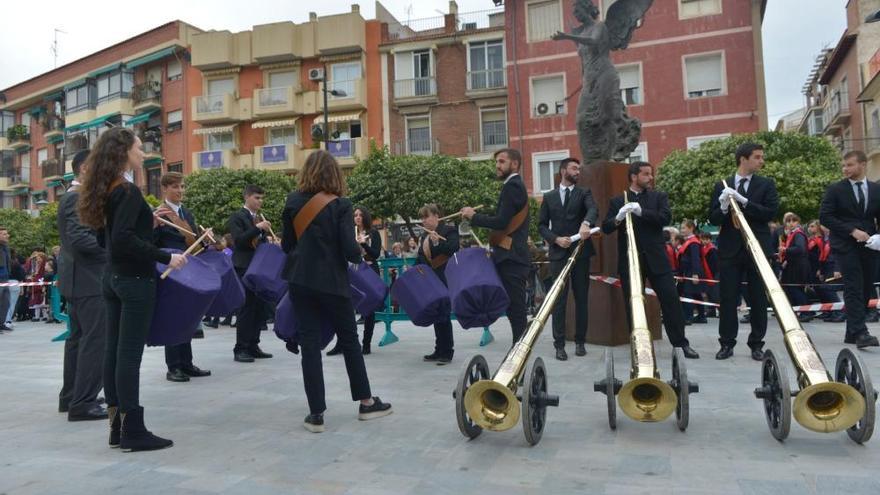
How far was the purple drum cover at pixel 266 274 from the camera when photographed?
21.4 feet

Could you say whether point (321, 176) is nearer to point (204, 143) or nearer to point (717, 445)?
point (717, 445)

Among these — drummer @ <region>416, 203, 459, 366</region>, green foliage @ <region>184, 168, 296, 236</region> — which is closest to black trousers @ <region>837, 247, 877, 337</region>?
drummer @ <region>416, 203, 459, 366</region>

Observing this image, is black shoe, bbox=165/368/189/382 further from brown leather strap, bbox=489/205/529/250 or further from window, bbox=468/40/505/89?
window, bbox=468/40/505/89

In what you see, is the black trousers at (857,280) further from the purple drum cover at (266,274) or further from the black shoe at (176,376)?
the black shoe at (176,376)

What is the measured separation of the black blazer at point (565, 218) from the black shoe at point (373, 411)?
9.20 feet

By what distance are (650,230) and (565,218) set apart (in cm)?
85

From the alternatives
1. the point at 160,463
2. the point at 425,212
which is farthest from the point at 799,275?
the point at 160,463

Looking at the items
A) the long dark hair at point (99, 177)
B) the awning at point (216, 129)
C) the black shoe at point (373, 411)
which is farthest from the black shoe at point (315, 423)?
the awning at point (216, 129)

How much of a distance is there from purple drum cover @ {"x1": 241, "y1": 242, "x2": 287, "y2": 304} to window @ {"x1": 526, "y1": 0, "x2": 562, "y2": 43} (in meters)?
27.6

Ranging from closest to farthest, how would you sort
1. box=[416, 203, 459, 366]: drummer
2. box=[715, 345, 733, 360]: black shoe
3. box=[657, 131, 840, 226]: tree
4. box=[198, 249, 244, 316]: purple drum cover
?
box=[198, 249, 244, 316]: purple drum cover
box=[715, 345, 733, 360]: black shoe
box=[416, 203, 459, 366]: drummer
box=[657, 131, 840, 226]: tree

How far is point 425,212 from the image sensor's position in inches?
288

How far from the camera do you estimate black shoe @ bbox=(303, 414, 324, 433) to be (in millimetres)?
4281

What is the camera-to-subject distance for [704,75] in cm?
2925

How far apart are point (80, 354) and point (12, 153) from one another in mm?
59287
